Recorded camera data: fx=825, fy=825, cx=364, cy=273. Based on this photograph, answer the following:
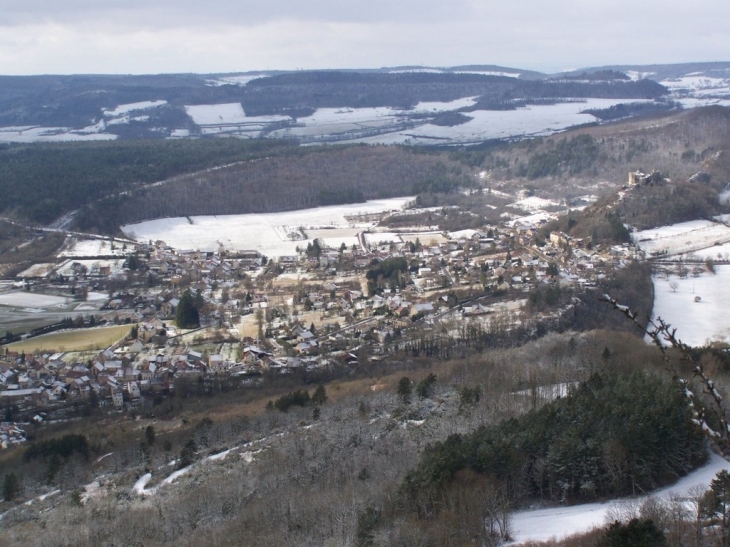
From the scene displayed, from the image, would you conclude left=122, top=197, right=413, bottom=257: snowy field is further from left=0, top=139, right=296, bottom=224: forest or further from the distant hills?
the distant hills

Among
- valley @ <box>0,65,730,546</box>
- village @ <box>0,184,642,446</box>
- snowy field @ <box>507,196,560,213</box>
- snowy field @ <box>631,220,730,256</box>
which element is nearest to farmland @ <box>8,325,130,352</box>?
valley @ <box>0,65,730,546</box>

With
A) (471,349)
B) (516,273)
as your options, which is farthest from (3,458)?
(516,273)

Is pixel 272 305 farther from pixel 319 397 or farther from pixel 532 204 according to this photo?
pixel 532 204

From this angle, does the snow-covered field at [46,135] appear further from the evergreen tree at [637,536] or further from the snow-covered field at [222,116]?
the evergreen tree at [637,536]

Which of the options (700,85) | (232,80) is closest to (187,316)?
(700,85)

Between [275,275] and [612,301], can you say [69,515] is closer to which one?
[612,301]
